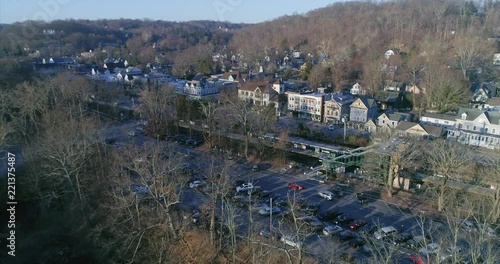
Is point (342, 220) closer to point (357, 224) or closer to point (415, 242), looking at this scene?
point (357, 224)

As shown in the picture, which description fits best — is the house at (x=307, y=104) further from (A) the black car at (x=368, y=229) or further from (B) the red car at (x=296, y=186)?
(A) the black car at (x=368, y=229)

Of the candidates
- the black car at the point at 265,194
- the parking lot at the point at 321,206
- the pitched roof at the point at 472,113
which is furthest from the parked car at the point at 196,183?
the pitched roof at the point at 472,113

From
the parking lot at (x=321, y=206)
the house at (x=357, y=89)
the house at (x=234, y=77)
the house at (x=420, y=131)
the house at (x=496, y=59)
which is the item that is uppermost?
the house at (x=496, y=59)

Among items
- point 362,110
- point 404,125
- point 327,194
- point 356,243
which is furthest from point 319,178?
point 362,110

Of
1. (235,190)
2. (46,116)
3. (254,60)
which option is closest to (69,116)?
(46,116)

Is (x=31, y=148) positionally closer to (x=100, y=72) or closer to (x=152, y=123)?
(x=152, y=123)

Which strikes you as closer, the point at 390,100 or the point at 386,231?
the point at 386,231
